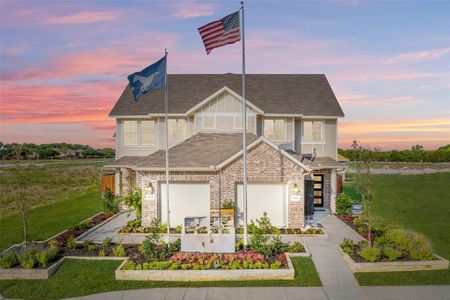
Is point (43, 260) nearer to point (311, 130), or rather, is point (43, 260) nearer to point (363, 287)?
point (363, 287)

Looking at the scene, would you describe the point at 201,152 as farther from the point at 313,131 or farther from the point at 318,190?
the point at 318,190

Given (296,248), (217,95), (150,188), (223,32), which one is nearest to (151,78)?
(223,32)

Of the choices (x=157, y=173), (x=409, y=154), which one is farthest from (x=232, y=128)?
(x=409, y=154)

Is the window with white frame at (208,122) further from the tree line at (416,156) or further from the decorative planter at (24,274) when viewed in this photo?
the tree line at (416,156)

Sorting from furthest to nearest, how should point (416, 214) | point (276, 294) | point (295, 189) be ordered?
1. point (416, 214)
2. point (295, 189)
3. point (276, 294)

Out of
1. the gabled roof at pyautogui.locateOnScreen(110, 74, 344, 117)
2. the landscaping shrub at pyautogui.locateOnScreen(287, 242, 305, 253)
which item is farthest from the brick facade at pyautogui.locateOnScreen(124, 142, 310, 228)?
the gabled roof at pyautogui.locateOnScreen(110, 74, 344, 117)

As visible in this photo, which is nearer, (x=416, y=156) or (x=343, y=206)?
(x=343, y=206)

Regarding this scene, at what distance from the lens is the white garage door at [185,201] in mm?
19375

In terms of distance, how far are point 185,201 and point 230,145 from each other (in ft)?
13.5

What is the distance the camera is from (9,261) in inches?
521

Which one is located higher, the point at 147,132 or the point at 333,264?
the point at 147,132

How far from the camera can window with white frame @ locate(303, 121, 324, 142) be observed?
2562 cm

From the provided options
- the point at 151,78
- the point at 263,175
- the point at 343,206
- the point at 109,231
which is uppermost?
the point at 151,78

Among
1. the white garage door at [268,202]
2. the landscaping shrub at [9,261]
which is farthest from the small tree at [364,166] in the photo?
the landscaping shrub at [9,261]
